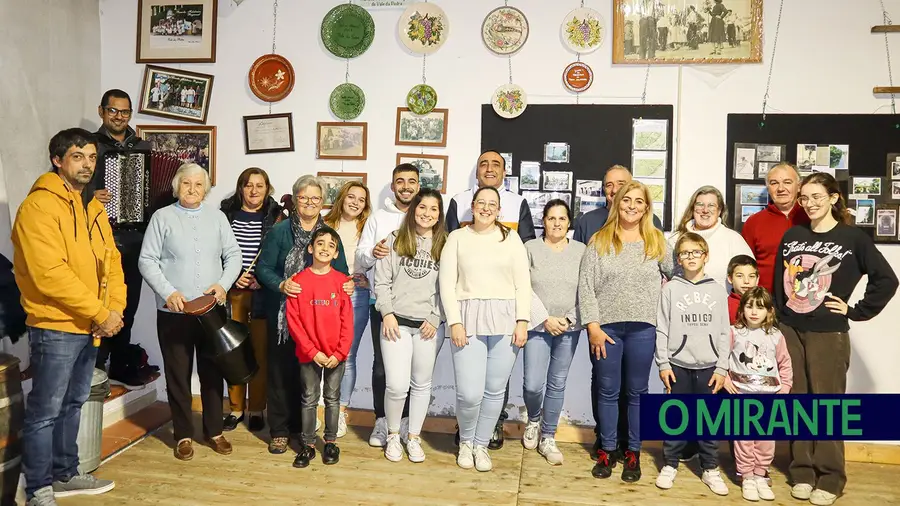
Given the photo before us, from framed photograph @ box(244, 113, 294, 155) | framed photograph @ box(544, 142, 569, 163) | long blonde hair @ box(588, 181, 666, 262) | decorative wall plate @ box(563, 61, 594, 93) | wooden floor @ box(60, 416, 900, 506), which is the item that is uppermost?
decorative wall plate @ box(563, 61, 594, 93)

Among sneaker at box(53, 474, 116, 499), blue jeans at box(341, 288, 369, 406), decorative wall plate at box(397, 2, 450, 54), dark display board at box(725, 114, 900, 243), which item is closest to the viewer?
sneaker at box(53, 474, 116, 499)

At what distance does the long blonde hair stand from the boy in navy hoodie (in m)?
0.12

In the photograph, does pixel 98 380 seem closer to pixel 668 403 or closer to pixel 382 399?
pixel 382 399

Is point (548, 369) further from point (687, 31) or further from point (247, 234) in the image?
point (687, 31)

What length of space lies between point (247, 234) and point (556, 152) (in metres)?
2.01

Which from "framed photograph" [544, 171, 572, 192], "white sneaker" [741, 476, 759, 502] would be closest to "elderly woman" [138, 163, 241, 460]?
"framed photograph" [544, 171, 572, 192]

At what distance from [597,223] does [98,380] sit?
280 centimetres

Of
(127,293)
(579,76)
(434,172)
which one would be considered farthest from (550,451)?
(127,293)

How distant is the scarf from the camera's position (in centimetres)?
347

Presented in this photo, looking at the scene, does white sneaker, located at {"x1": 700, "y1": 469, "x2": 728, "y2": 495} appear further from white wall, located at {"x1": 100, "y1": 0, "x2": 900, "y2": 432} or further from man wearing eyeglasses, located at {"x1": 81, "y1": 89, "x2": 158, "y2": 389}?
man wearing eyeglasses, located at {"x1": 81, "y1": 89, "x2": 158, "y2": 389}

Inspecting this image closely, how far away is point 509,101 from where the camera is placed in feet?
13.6

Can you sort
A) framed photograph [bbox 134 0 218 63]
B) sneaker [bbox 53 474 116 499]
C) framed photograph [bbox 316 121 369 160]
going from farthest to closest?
framed photograph [bbox 134 0 218 63]
framed photograph [bbox 316 121 369 160]
sneaker [bbox 53 474 116 499]

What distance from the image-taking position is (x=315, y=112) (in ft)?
14.4

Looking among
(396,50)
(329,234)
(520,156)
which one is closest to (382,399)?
(329,234)
